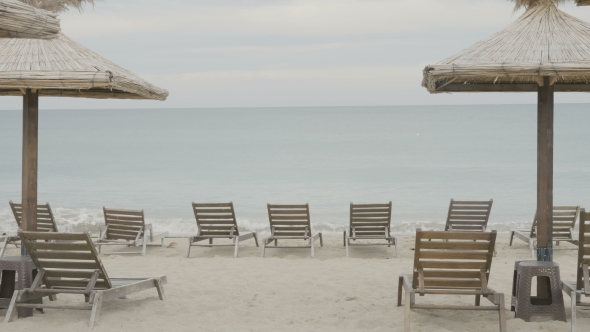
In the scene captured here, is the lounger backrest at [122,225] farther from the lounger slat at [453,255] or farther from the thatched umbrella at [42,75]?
the lounger slat at [453,255]

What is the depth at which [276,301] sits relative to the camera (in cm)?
625

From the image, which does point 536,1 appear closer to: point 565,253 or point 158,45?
point 565,253

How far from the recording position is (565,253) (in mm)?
9812

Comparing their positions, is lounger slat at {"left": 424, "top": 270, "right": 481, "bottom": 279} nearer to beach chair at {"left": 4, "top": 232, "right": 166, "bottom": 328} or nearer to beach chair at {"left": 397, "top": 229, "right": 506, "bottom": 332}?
beach chair at {"left": 397, "top": 229, "right": 506, "bottom": 332}

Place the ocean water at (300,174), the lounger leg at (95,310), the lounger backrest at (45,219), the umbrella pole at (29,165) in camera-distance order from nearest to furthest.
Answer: the lounger leg at (95,310) → the umbrella pole at (29,165) → the lounger backrest at (45,219) → the ocean water at (300,174)

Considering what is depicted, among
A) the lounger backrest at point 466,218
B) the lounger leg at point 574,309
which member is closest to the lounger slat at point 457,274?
the lounger leg at point 574,309

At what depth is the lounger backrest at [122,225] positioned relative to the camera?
32.7 feet

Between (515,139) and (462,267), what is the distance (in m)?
49.8

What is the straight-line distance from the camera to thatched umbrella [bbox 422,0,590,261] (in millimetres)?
5027

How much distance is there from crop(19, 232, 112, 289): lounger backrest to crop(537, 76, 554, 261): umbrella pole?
3.52 m

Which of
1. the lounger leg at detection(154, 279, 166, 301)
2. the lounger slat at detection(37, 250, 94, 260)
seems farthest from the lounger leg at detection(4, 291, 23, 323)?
the lounger leg at detection(154, 279, 166, 301)

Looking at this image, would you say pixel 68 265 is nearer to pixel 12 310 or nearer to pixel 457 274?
pixel 12 310

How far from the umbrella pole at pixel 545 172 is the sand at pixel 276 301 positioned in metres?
0.65

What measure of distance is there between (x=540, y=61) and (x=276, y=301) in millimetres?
3115
